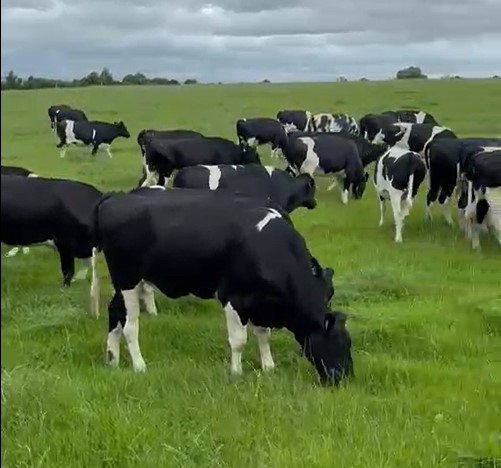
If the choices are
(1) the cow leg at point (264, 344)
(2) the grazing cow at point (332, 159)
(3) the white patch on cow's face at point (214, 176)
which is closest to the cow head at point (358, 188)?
(2) the grazing cow at point (332, 159)

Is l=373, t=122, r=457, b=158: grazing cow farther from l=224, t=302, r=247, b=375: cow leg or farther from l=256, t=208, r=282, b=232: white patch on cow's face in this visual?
l=224, t=302, r=247, b=375: cow leg

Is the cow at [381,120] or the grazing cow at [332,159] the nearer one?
the grazing cow at [332,159]

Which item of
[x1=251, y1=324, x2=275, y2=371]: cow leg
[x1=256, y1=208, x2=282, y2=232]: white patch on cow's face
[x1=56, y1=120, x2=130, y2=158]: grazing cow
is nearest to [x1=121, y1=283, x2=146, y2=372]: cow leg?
[x1=251, y1=324, x2=275, y2=371]: cow leg

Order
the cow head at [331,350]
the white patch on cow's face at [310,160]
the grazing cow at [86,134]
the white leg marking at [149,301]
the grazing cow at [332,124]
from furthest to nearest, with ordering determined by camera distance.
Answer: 1. the grazing cow at [332,124]
2. the grazing cow at [86,134]
3. the white patch on cow's face at [310,160]
4. the white leg marking at [149,301]
5. the cow head at [331,350]

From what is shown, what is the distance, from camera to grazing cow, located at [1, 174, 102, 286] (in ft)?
27.6

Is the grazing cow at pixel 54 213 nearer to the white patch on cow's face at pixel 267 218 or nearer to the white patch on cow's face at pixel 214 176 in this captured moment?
the white patch on cow's face at pixel 214 176

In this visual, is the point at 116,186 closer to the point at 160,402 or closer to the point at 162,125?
the point at 160,402

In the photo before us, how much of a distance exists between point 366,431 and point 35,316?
3935 millimetres

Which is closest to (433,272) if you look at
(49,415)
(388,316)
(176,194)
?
(388,316)

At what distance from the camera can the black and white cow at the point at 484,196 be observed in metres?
12.2

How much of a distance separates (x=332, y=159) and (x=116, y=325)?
37.8 feet

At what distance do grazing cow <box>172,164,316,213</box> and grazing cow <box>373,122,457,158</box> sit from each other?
682cm

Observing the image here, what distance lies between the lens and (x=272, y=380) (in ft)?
18.9

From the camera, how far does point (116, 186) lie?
18.3 m
